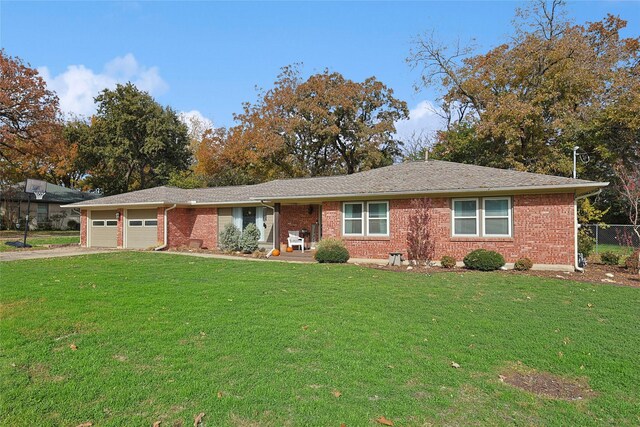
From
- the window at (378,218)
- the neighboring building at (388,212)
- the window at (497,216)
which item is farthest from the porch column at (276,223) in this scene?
the window at (497,216)

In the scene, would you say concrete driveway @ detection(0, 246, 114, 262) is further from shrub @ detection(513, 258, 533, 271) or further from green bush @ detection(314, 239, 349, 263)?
shrub @ detection(513, 258, 533, 271)

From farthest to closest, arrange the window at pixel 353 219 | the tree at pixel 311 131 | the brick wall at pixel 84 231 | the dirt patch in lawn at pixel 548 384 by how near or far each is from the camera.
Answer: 1. the tree at pixel 311 131
2. the brick wall at pixel 84 231
3. the window at pixel 353 219
4. the dirt patch in lawn at pixel 548 384

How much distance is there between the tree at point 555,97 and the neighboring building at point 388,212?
27.8 feet

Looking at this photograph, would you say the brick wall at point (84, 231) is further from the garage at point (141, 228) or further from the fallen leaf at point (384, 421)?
the fallen leaf at point (384, 421)

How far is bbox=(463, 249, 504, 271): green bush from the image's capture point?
1244 centimetres

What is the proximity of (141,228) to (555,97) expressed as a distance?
23340 mm

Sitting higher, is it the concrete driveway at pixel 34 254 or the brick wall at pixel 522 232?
the brick wall at pixel 522 232

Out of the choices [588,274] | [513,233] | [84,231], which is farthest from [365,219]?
[84,231]

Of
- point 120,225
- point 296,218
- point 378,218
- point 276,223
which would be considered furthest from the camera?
point 120,225

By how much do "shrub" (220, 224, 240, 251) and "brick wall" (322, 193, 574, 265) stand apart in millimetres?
6980

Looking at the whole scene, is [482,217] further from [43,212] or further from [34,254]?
[43,212]

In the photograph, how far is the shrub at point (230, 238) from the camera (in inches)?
720

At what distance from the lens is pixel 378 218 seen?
15.0 m

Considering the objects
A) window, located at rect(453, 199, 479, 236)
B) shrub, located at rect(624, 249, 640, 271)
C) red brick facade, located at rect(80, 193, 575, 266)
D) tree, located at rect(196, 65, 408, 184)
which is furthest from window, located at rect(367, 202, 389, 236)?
tree, located at rect(196, 65, 408, 184)
